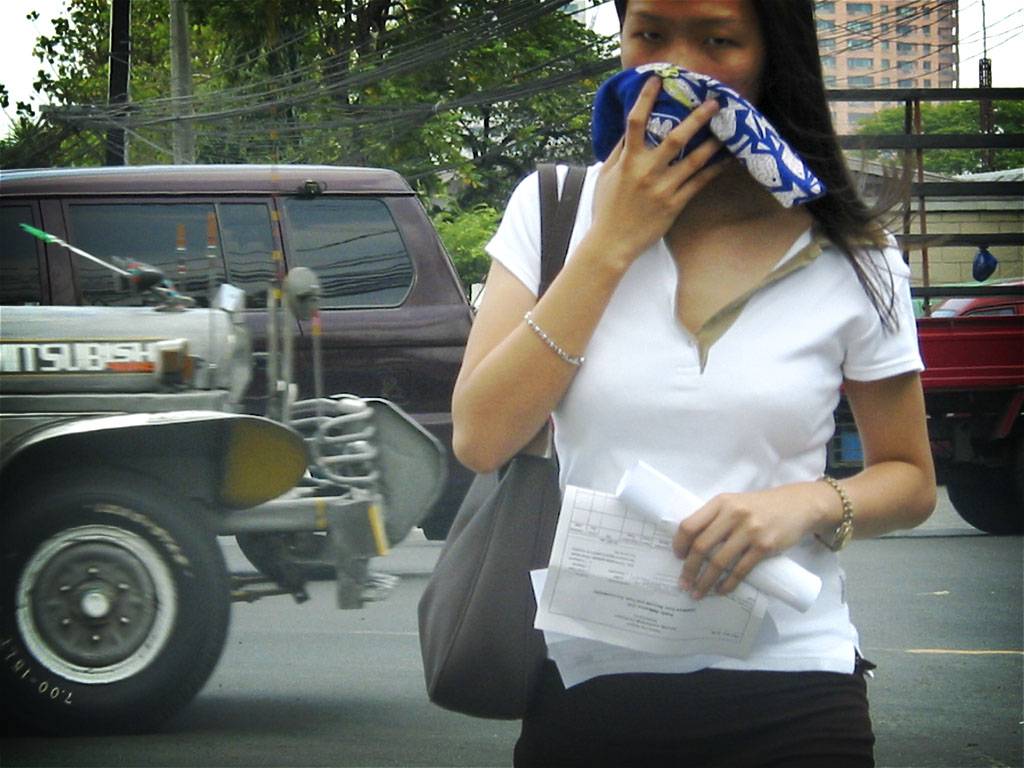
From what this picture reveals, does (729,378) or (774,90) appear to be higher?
(774,90)

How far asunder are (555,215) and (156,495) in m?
3.36

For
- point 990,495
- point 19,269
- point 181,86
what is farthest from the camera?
point 181,86

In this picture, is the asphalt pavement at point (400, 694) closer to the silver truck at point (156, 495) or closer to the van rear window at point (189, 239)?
the silver truck at point (156, 495)

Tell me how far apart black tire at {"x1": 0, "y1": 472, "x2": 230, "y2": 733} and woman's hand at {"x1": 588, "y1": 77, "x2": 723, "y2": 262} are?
11.0 ft

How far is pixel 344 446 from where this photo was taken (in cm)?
550

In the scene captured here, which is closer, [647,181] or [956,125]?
[647,181]

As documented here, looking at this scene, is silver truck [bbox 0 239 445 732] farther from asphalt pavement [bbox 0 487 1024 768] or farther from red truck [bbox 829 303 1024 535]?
red truck [bbox 829 303 1024 535]

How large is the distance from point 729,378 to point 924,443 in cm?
28

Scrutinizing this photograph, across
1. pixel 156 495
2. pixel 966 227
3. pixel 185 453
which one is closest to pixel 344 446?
pixel 185 453

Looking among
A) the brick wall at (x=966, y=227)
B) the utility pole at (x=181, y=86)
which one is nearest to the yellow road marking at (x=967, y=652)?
the brick wall at (x=966, y=227)

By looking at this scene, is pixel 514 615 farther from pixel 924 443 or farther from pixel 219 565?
pixel 219 565

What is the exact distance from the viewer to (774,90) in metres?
1.69

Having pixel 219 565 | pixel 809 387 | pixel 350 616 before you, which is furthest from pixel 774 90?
pixel 350 616

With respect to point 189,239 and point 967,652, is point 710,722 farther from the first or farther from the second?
point 189,239
